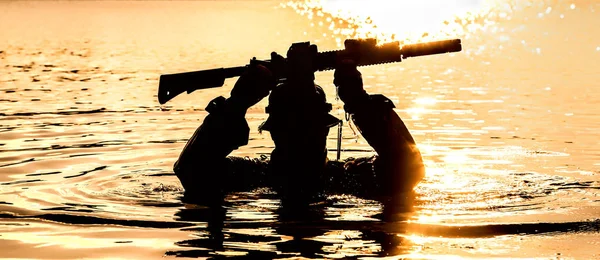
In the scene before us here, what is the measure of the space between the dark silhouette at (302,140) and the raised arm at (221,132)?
0.03ft

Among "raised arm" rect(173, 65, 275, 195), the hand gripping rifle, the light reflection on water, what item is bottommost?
the light reflection on water

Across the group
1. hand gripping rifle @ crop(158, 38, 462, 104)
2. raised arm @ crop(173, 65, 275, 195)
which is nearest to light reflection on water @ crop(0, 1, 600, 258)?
raised arm @ crop(173, 65, 275, 195)

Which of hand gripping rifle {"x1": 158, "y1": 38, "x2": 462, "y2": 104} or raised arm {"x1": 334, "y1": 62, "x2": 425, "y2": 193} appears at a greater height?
hand gripping rifle {"x1": 158, "y1": 38, "x2": 462, "y2": 104}

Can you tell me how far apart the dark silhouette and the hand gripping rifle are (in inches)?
3.8

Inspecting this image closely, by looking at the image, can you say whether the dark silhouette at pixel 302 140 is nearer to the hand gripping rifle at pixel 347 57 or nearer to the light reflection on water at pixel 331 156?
the hand gripping rifle at pixel 347 57

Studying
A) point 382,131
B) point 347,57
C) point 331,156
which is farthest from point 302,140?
point 331,156

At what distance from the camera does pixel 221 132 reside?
10.5m

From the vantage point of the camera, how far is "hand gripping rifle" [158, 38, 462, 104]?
396 inches

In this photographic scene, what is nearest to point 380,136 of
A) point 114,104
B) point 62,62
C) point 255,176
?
point 255,176

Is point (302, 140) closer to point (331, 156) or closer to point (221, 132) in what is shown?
point (221, 132)

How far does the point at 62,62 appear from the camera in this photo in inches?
1799

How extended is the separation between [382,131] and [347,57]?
0.98 m

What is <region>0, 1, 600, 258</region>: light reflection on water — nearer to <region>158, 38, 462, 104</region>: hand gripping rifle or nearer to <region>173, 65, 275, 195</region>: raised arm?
<region>173, 65, 275, 195</region>: raised arm

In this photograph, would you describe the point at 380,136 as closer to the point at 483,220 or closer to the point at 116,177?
the point at 483,220
